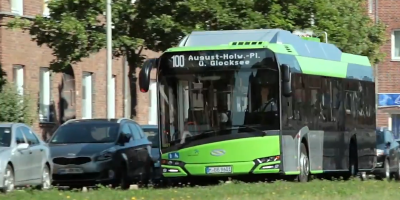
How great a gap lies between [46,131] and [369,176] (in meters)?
11.5

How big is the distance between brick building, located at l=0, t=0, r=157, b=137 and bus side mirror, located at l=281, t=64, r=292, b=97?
1581 cm

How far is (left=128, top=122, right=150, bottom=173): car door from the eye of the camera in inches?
1070

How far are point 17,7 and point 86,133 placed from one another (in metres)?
12.8

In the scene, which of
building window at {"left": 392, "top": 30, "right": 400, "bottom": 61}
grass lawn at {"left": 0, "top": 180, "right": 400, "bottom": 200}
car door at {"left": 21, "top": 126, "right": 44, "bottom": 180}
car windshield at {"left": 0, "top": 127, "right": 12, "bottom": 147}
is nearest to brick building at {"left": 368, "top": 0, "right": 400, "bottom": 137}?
building window at {"left": 392, "top": 30, "right": 400, "bottom": 61}

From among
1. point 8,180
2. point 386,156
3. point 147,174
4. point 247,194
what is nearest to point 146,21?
point 147,174

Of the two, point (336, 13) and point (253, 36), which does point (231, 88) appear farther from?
point (336, 13)

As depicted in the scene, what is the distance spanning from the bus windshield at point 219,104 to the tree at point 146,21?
1014 centimetres

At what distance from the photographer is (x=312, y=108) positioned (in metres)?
24.6

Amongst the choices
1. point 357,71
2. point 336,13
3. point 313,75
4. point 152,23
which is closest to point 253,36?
point 313,75

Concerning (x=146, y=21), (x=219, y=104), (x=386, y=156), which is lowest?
(x=386, y=156)

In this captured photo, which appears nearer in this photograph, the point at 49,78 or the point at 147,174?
the point at 147,174

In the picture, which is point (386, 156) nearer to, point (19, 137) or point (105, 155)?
point (105, 155)

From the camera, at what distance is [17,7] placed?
3825 cm

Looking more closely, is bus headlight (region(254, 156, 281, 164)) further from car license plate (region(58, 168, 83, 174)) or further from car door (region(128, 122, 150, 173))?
car door (region(128, 122, 150, 173))
